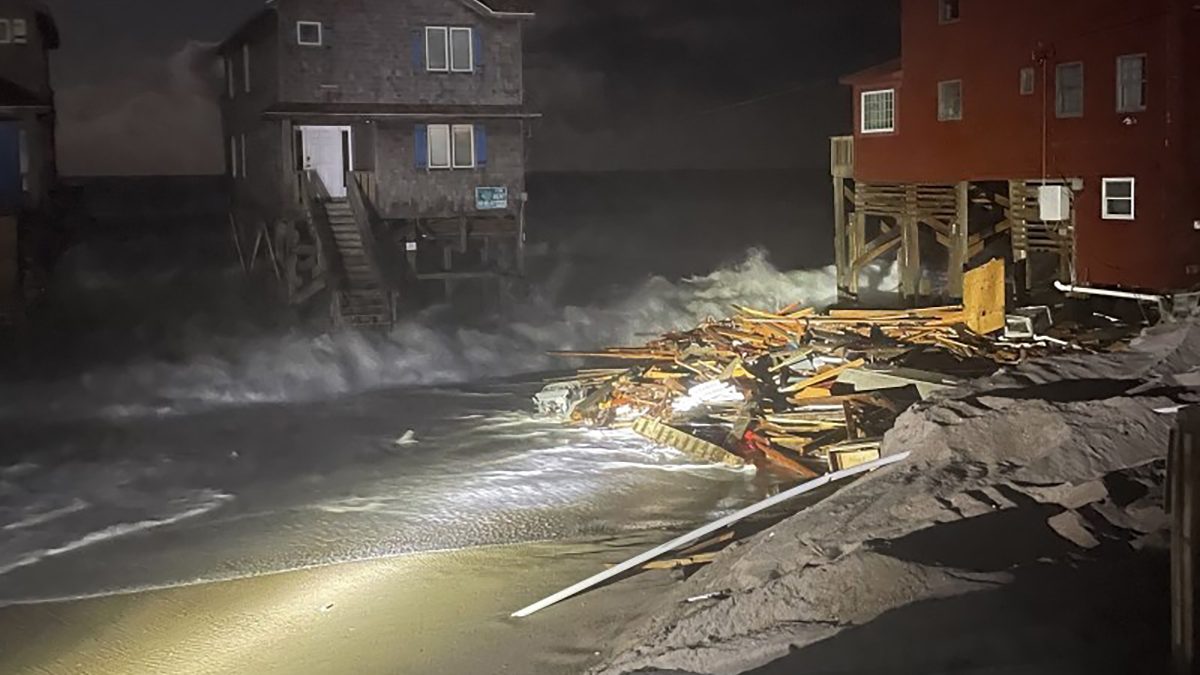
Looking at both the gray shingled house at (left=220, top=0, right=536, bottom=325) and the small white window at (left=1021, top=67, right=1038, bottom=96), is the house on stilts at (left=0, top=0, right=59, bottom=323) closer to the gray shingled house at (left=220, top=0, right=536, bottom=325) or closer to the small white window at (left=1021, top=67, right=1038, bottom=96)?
the gray shingled house at (left=220, top=0, right=536, bottom=325)

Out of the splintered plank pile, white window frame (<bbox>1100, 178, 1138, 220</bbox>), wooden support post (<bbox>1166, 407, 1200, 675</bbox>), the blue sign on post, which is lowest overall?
the splintered plank pile

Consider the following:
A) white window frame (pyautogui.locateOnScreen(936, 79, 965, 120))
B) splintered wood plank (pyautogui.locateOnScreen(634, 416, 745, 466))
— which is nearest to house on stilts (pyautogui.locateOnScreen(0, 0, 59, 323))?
splintered wood plank (pyautogui.locateOnScreen(634, 416, 745, 466))

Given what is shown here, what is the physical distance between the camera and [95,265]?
271 feet

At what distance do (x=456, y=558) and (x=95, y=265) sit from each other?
2953 inches

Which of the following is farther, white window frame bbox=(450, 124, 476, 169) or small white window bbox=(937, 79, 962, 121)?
white window frame bbox=(450, 124, 476, 169)

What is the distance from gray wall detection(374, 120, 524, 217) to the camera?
3678 centimetres

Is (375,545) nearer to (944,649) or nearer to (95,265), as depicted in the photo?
(944,649)

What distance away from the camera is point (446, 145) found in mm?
37375

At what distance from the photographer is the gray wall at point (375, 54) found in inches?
1412

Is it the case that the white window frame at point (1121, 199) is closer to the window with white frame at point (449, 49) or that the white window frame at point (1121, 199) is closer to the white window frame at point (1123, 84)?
the white window frame at point (1123, 84)

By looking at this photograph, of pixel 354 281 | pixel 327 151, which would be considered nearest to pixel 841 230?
pixel 354 281

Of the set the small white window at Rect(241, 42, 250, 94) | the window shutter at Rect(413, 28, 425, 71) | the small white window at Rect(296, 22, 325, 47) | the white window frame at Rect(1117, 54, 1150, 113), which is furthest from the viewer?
the small white window at Rect(241, 42, 250, 94)

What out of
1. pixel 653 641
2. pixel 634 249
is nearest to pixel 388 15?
pixel 653 641

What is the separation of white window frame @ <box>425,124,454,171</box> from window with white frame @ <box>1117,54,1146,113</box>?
18563 mm
